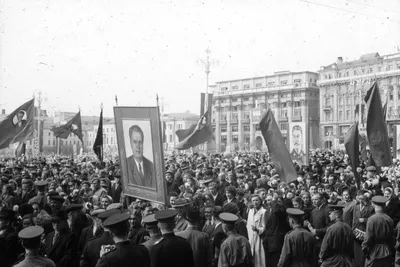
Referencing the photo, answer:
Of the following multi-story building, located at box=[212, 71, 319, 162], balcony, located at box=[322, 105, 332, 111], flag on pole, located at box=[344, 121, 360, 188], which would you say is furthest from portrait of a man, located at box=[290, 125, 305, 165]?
balcony, located at box=[322, 105, 332, 111]

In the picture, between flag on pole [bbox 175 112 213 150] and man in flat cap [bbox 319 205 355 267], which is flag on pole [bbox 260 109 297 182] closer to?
man in flat cap [bbox 319 205 355 267]

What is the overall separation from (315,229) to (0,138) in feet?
41.9

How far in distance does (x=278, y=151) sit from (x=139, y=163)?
15.8 feet

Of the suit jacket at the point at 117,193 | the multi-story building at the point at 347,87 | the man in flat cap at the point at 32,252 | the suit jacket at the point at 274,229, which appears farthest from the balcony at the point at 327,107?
the man in flat cap at the point at 32,252

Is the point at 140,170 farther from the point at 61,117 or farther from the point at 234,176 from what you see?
the point at 61,117

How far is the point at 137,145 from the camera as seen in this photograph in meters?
6.69

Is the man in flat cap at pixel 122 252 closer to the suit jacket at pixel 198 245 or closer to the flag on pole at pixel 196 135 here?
the suit jacket at pixel 198 245

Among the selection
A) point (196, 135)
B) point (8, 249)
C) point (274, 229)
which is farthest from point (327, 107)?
point (8, 249)

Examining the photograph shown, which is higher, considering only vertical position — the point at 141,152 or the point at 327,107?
the point at 327,107

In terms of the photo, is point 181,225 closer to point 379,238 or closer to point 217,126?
point 379,238

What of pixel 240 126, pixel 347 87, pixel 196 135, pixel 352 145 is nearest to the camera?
pixel 352 145

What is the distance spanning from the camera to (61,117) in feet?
347

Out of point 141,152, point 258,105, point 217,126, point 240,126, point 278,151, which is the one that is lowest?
point 278,151

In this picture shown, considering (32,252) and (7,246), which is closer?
(32,252)
